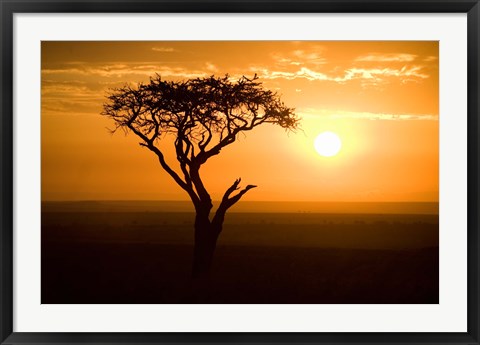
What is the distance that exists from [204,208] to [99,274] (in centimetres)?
188

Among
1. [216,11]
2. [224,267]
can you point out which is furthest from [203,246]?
[216,11]

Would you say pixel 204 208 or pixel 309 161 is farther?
pixel 204 208

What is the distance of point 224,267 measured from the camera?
30.9 feet

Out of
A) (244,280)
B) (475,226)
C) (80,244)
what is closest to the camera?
(475,226)

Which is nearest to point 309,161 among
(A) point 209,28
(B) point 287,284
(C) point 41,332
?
(B) point 287,284

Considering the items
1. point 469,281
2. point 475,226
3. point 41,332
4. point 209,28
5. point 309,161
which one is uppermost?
point 209,28

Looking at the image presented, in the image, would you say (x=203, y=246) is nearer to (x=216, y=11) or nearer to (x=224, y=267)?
(x=224, y=267)

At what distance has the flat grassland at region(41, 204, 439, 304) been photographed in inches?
320

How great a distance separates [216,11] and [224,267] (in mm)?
3778

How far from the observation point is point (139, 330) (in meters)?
7.36

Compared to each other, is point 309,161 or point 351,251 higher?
point 309,161

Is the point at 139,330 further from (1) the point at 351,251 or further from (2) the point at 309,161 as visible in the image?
(1) the point at 351,251

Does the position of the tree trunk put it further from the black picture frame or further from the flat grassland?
the black picture frame

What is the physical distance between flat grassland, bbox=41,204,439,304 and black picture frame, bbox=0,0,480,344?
1.83 ft
